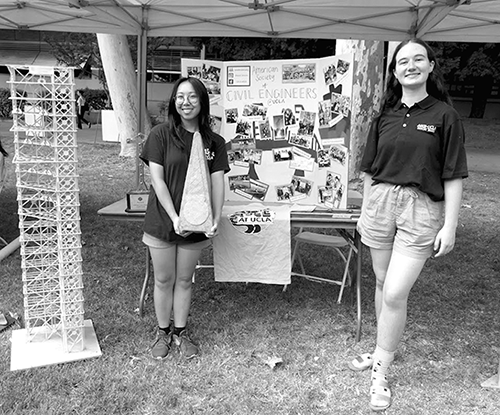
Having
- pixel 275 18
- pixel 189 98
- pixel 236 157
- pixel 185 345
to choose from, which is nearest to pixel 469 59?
pixel 275 18

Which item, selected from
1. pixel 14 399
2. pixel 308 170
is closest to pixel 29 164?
pixel 14 399

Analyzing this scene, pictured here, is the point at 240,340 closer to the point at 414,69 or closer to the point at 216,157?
the point at 216,157

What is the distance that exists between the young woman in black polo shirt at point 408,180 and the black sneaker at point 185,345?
110cm

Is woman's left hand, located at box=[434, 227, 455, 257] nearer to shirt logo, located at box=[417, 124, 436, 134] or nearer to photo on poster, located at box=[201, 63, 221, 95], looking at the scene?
shirt logo, located at box=[417, 124, 436, 134]

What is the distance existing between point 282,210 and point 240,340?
96 cm

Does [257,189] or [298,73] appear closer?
[298,73]

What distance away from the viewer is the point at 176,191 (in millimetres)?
2752

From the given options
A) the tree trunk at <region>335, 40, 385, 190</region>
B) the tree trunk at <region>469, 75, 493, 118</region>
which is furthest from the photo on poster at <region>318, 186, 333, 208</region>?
the tree trunk at <region>469, 75, 493, 118</region>

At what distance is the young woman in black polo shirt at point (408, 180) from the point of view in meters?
2.29

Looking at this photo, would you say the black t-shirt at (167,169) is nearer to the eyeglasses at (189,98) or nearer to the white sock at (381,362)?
the eyeglasses at (189,98)

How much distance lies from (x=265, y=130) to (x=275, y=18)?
39.4 inches

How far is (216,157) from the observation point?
2.87 meters

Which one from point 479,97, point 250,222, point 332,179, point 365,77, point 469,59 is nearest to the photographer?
point 250,222

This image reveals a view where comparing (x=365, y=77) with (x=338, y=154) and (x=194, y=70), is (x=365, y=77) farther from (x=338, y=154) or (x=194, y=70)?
(x=194, y=70)
